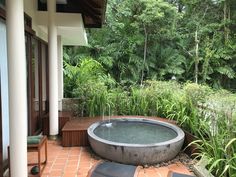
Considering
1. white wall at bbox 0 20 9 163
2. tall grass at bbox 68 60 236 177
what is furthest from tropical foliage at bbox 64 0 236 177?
white wall at bbox 0 20 9 163

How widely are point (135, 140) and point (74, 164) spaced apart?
1296 millimetres

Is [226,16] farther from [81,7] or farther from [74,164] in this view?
[74,164]

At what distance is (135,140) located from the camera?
4.78 metres

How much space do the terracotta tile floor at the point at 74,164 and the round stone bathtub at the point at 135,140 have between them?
203 mm

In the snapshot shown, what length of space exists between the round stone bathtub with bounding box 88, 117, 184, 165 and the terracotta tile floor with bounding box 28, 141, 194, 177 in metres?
0.20

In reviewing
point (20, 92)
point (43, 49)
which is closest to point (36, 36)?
point (43, 49)

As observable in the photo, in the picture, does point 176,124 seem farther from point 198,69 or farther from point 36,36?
point 198,69

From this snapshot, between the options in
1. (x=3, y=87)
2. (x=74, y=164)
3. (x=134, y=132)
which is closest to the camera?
(x=3, y=87)

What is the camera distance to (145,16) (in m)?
12.8

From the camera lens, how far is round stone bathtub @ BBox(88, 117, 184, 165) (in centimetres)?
413

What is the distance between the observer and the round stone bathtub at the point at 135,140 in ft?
13.5

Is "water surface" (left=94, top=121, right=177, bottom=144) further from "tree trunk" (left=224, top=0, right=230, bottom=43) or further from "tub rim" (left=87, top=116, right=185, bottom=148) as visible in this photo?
"tree trunk" (left=224, top=0, right=230, bottom=43)

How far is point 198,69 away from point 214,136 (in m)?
10.8

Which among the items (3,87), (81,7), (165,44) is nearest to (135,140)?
(3,87)
